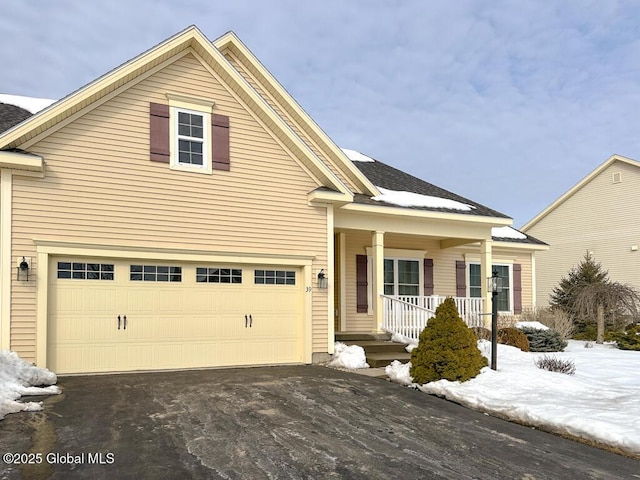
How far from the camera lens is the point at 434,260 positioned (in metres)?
16.8

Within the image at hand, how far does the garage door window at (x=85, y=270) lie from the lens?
9.64m

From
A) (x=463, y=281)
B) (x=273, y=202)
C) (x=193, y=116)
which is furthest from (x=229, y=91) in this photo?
(x=463, y=281)

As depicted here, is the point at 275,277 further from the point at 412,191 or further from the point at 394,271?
the point at 412,191

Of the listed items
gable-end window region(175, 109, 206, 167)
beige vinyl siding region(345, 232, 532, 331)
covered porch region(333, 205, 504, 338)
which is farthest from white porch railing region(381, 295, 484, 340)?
gable-end window region(175, 109, 206, 167)

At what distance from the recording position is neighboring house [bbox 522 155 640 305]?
23625mm

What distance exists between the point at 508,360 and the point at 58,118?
32.6ft

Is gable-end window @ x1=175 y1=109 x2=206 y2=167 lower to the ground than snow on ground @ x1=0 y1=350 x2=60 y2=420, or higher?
higher

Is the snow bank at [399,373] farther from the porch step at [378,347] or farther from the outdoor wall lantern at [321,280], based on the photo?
the outdoor wall lantern at [321,280]

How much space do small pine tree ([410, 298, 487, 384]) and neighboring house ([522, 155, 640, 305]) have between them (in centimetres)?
1792

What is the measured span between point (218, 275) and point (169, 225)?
1.41 meters

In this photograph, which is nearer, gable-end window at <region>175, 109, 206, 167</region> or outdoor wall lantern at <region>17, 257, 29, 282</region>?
outdoor wall lantern at <region>17, 257, 29, 282</region>

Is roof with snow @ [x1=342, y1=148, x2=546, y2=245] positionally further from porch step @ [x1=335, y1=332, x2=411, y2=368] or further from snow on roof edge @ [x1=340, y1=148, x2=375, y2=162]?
porch step @ [x1=335, y1=332, x2=411, y2=368]

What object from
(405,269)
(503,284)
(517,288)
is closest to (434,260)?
(405,269)

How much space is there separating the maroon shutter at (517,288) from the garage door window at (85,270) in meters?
14.0
